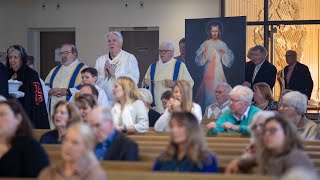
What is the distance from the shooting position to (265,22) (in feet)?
37.1

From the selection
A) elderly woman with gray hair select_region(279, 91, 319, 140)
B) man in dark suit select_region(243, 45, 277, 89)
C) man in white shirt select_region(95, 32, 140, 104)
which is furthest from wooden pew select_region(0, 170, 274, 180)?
man in dark suit select_region(243, 45, 277, 89)

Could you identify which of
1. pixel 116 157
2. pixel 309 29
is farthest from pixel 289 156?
pixel 309 29

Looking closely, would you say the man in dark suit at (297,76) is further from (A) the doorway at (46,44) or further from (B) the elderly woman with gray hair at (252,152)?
(B) the elderly woman with gray hair at (252,152)

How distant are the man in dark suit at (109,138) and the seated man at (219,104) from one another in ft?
9.84

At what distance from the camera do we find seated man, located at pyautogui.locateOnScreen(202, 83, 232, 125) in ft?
26.2

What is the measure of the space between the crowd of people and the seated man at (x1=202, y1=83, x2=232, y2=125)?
0.01 m

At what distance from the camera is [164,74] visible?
894 centimetres

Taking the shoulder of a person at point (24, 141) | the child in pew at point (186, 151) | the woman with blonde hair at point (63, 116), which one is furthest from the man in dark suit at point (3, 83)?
the child in pew at point (186, 151)

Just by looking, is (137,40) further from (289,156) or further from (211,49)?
(289,156)

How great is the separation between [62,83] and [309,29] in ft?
15.1

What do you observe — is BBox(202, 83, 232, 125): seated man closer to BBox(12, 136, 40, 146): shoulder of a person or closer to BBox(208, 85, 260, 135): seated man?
BBox(208, 85, 260, 135): seated man

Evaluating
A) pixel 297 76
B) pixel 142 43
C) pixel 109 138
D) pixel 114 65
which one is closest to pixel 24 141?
pixel 109 138

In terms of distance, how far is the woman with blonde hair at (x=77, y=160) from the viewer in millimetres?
3898

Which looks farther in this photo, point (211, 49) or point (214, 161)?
point (211, 49)
